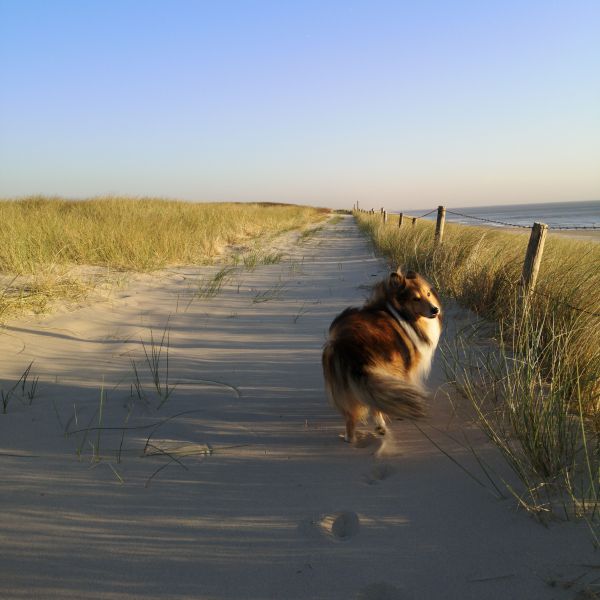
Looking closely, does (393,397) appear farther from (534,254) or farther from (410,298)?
(534,254)

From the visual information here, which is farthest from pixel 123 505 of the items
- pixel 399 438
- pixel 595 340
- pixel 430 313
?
pixel 595 340

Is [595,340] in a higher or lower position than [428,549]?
higher

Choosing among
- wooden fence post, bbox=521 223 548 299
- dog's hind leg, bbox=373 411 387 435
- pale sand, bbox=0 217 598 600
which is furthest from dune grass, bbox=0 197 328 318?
wooden fence post, bbox=521 223 548 299

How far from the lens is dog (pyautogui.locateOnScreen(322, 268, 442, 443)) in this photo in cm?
211

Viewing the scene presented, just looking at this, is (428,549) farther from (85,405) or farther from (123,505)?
(85,405)

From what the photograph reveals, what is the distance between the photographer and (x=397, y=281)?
2.89 m

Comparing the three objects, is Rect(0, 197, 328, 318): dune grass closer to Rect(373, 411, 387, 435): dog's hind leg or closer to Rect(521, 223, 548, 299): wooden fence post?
Rect(373, 411, 387, 435): dog's hind leg

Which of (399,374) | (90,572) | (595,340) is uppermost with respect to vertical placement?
(595,340)

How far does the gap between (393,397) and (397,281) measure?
108cm

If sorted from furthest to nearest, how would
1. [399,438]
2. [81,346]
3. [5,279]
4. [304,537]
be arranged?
[5,279] → [81,346] → [399,438] → [304,537]

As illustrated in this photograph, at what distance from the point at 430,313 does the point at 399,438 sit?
917 millimetres

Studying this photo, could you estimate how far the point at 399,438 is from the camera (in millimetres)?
2514

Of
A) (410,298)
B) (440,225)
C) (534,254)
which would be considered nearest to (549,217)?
(440,225)

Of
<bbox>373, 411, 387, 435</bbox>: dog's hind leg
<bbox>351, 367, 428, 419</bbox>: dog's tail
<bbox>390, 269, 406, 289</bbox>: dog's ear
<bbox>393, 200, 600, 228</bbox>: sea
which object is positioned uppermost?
<bbox>393, 200, 600, 228</bbox>: sea
